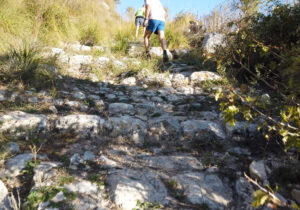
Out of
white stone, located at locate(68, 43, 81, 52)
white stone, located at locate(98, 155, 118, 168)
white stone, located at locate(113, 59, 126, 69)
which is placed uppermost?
white stone, located at locate(68, 43, 81, 52)

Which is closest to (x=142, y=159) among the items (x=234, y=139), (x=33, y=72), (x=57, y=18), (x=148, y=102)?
(x=234, y=139)

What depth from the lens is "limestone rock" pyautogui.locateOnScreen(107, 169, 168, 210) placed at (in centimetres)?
131

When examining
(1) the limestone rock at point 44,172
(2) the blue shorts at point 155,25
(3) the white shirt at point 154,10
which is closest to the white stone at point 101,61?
(2) the blue shorts at point 155,25

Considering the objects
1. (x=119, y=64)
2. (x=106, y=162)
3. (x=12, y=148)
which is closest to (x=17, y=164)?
(x=12, y=148)

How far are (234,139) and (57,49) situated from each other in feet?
13.9

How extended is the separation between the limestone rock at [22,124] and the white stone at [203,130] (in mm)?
1415

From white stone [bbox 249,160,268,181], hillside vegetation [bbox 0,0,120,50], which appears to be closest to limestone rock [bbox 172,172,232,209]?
white stone [bbox 249,160,268,181]

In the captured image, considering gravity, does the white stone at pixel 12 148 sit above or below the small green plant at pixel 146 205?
above

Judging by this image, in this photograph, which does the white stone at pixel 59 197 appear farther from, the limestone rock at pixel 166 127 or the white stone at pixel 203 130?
the white stone at pixel 203 130

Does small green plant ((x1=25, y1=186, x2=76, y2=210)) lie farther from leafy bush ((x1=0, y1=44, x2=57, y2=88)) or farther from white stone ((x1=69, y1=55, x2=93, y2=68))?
white stone ((x1=69, y1=55, x2=93, y2=68))

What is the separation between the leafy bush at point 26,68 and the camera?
2883mm

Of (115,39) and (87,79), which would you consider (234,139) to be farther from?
(115,39)

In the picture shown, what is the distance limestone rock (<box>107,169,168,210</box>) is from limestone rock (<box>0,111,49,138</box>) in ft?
3.13

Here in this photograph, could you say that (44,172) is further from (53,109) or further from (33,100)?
(33,100)
